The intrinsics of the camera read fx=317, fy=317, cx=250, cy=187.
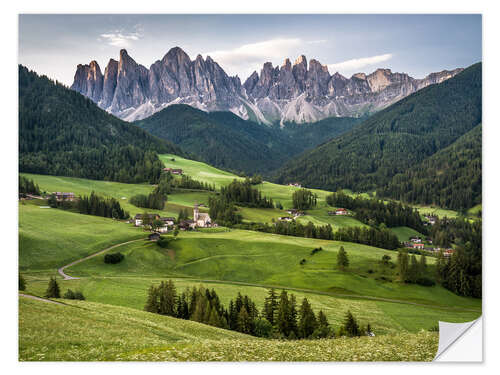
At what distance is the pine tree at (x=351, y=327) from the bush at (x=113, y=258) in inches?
524

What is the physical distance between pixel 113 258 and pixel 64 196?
8140mm

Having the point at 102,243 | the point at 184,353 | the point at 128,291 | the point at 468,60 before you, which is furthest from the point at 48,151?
the point at 468,60

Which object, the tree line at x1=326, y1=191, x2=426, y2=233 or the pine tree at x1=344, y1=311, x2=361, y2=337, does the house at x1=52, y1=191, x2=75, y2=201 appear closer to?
the pine tree at x1=344, y1=311, x2=361, y2=337

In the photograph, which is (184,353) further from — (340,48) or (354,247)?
(340,48)

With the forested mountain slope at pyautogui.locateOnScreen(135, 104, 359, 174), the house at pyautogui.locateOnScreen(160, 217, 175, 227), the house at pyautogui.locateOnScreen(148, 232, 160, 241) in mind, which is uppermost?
the forested mountain slope at pyautogui.locateOnScreen(135, 104, 359, 174)

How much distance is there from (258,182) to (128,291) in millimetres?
47760

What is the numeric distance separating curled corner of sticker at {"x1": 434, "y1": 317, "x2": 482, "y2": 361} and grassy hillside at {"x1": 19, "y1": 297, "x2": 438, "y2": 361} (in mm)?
503

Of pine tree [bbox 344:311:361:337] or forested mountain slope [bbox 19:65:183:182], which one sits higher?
forested mountain slope [bbox 19:65:183:182]

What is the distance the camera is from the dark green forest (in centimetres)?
8475

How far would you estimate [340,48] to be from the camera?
19.3m

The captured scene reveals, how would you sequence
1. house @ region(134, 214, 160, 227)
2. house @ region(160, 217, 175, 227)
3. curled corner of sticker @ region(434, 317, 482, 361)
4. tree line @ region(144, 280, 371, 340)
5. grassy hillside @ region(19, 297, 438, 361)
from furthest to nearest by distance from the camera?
house @ region(160, 217, 175, 227) < house @ region(134, 214, 160, 227) < tree line @ region(144, 280, 371, 340) < curled corner of sticker @ region(434, 317, 482, 361) < grassy hillside @ region(19, 297, 438, 361)

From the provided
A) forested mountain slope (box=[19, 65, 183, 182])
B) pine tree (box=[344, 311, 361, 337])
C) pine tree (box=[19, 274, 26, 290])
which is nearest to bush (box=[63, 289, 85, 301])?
pine tree (box=[19, 274, 26, 290])

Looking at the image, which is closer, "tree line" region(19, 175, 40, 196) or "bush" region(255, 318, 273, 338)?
"bush" region(255, 318, 273, 338)
